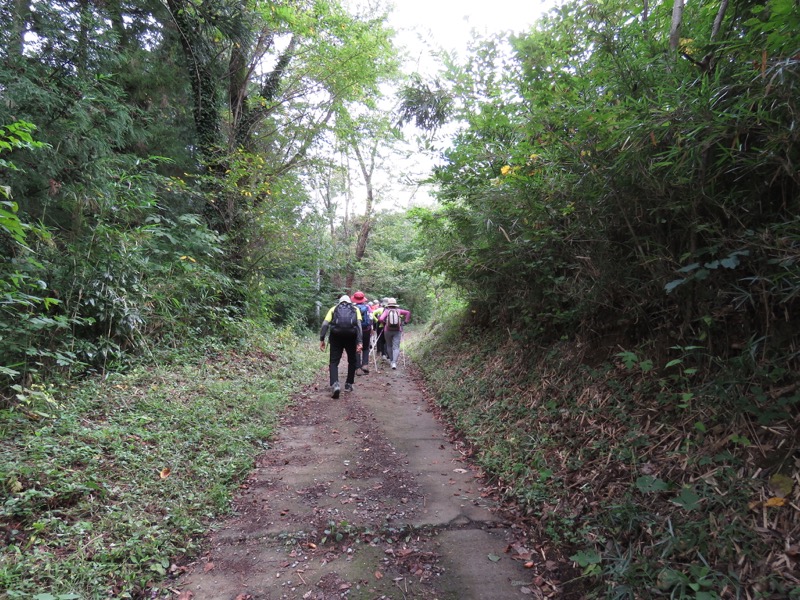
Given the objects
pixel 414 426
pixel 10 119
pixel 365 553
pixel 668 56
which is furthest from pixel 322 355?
pixel 668 56

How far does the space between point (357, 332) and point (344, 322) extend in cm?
32

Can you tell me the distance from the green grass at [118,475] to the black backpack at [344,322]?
1.63 meters

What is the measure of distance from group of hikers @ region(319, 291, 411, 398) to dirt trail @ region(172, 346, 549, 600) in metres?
2.02

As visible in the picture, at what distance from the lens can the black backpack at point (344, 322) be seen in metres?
6.93

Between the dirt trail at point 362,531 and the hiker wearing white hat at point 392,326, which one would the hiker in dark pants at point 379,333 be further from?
the dirt trail at point 362,531

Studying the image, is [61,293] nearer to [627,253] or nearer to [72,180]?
[72,180]

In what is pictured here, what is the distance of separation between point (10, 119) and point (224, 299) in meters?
5.05

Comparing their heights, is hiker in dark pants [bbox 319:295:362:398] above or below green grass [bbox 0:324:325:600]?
above

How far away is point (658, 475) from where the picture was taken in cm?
266

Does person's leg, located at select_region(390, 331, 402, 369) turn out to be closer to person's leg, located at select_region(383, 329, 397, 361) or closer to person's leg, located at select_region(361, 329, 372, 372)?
person's leg, located at select_region(383, 329, 397, 361)

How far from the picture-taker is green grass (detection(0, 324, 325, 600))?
255cm

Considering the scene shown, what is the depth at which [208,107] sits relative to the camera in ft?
31.3

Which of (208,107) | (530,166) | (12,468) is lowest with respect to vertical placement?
(12,468)

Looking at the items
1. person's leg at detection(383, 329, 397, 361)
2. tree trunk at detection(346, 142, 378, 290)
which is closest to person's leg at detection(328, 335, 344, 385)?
person's leg at detection(383, 329, 397, 361)
